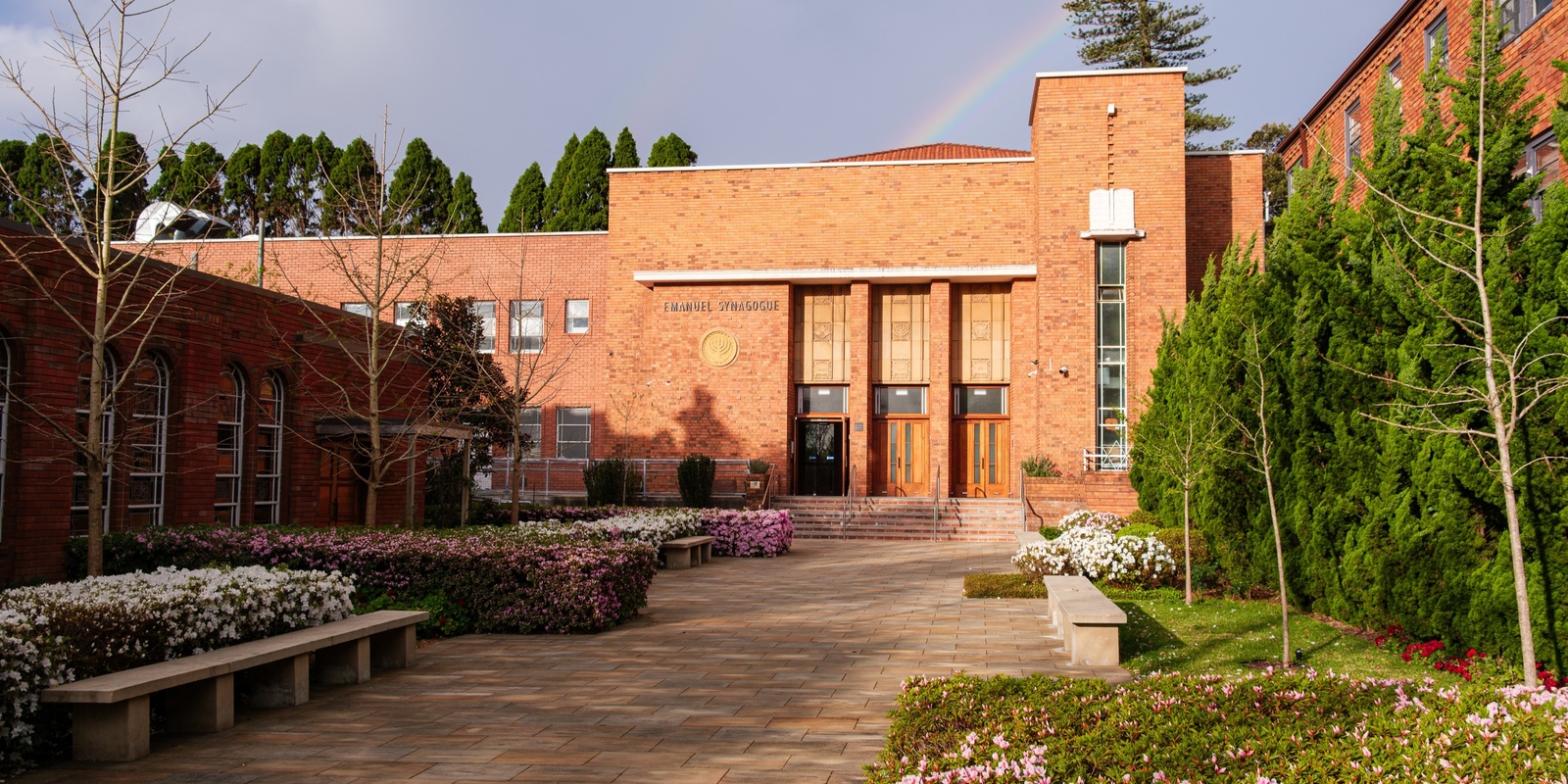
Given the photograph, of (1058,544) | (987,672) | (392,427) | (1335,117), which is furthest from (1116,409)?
(987,672)

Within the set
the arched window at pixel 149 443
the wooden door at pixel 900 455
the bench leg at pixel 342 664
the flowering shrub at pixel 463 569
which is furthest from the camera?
the wooden door at pixel 900 455

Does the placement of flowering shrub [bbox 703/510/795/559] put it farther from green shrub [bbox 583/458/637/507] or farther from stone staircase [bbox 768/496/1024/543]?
stone staircase [bbox 768/496/1024/543]

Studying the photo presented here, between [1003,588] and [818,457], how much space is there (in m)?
16.1

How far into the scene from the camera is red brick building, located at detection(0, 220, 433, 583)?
10.7 m

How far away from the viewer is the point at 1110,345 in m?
27.3

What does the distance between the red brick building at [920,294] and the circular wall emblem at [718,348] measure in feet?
0.13

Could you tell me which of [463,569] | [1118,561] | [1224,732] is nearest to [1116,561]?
[1118,561]

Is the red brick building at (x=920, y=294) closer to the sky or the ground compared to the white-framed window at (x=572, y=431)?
closer to the sky

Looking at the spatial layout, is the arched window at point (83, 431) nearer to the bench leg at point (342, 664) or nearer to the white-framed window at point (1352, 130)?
the bench leg at point (342, 664)

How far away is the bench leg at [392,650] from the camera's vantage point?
28.7ft

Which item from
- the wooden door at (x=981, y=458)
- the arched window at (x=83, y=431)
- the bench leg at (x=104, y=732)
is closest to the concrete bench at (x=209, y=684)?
the bench leg at (x=104, y=732)

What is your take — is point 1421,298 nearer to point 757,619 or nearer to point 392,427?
point 757,619

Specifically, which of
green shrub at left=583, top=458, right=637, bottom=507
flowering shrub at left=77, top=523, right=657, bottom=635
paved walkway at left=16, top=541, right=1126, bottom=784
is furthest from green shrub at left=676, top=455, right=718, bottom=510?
flowering shrub at left=77, top=523, right=657, bottom=635

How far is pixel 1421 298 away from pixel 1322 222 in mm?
3677
